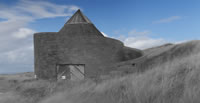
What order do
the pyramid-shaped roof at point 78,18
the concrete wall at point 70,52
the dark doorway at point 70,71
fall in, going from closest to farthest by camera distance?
the concrete wall at point 70,52 → the dark doorway at point 70,71 → the pyramid-shaped roof at point 78,18

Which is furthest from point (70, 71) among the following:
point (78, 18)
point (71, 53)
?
point (78, 18)

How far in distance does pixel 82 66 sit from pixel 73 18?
13.3ft

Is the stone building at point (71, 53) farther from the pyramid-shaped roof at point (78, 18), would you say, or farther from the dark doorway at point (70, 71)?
the pyramid-shaped roof at point (78, 18)

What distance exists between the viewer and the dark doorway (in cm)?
1402

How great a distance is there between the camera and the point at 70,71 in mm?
15281

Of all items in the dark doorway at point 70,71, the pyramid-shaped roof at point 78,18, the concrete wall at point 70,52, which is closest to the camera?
the concrete wall at point 70,52

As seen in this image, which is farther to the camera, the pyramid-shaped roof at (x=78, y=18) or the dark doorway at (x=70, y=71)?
the pyramid-shaped roof at (x=78, y=18)

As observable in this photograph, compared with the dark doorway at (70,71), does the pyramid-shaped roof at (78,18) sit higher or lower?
higher

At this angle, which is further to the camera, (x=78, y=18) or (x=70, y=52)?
(x=78, y=18)

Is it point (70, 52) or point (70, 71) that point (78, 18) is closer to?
point (70, 52)

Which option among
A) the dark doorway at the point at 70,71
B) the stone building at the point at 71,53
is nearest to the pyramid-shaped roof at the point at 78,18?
the stone building at the point at 71,53

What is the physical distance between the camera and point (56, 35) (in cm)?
1366

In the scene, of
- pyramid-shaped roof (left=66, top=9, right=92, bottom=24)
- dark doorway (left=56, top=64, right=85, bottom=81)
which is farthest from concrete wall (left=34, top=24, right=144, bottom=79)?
pyramid-shaped roof (left=66, top=9, right=92, bottom=24)

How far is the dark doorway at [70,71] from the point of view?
14.0 meters
